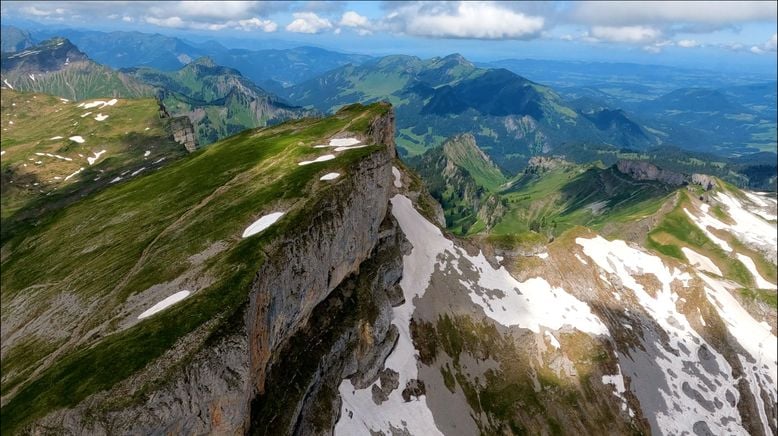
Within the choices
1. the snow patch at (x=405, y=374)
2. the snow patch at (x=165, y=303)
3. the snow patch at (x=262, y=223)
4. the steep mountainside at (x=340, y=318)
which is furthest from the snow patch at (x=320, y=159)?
Result: the snow patch at (x=165, y=303)

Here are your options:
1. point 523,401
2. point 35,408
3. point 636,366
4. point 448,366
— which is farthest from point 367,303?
point 636,366

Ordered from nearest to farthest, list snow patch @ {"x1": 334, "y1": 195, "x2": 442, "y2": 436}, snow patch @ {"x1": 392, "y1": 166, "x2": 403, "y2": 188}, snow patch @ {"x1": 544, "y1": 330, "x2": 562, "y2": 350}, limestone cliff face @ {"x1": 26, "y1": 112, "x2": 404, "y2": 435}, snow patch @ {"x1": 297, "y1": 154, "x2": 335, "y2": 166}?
limestone cliff face @ {"x1": 26, "y1": 112, "x2": 404, "y2": 435} < snow patch @ {"x1": 334, "y1": 195, "x2": 442, "y2": 436} < snow patch @ {"x1": 297, "y1": 154, "x2": 335, "y2": 166} < snow patch @ {"x1": 544, "y1": 330, "x2": 562, "y2": 350} < snow patch @ {"x1": 392, "y1": 166, "x2": 403, "y2": 188}

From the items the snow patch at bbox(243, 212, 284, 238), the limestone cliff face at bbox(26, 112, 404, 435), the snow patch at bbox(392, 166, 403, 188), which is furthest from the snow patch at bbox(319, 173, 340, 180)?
the snow patch at bbox(392, 166, 403, 188)

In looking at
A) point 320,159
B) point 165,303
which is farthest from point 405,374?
point 165,303

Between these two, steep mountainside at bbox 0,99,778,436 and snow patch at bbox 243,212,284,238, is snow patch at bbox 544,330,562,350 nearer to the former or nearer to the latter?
steep mountainside at bbox 0,99,778,436

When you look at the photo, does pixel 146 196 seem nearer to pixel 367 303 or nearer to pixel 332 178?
pixel 332 178

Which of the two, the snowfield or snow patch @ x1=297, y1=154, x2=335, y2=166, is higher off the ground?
snow patch @ x1=297, y1=154, x2=335, y2=166

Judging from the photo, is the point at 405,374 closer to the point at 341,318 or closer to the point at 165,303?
the point at 341,318
